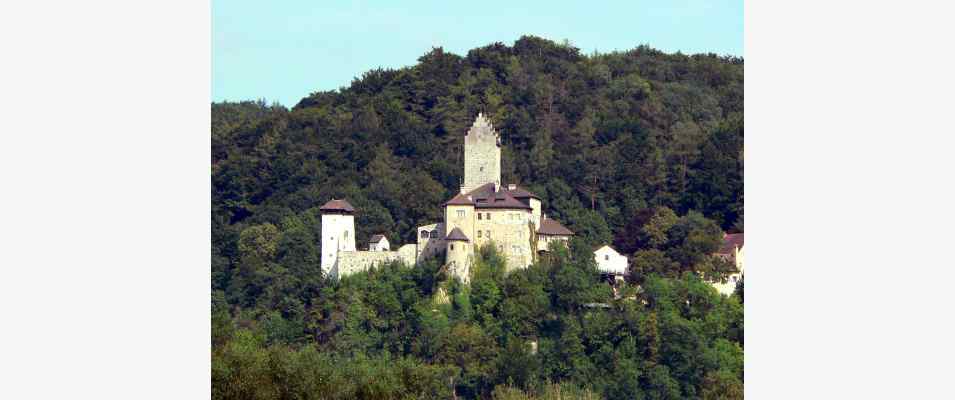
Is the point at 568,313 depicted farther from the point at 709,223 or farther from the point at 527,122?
the point at 527,122

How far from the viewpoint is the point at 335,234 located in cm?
5541

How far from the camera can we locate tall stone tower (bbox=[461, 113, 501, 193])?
192ft

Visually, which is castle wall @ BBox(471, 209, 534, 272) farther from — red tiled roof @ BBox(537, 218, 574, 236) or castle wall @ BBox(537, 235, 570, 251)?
red tiled roof @ BBox(537, 218, 574, 236)

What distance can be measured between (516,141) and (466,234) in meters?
21.0

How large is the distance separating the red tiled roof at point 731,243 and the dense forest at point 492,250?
0.36 metres

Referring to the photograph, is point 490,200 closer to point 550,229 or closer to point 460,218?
point 460,218

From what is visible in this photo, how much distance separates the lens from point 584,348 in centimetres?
5241

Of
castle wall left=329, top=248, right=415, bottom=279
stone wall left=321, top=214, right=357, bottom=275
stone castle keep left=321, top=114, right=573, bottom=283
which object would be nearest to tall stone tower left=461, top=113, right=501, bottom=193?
stone castle keep left=321, top=114, right=573, bottom=283

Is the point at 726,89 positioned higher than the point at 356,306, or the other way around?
the point at 726,89

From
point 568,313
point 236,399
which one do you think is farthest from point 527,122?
point 236,399

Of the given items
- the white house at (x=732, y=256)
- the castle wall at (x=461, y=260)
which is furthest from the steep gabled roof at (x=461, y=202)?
the white house at (x=732, y=256)

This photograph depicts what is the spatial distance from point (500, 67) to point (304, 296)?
81.3 feet

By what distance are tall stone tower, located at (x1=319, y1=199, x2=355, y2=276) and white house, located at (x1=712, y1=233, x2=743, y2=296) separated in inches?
371

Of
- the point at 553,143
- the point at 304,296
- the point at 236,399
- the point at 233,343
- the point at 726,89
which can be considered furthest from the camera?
the point at 726,89
